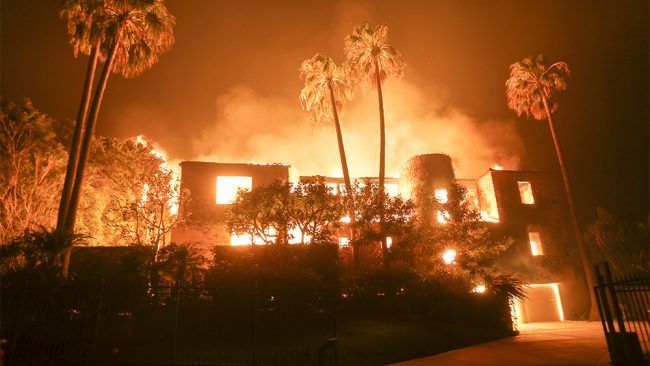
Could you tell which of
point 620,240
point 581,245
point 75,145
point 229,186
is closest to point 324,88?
point 229,186

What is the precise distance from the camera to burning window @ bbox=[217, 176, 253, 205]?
25234 millimetres

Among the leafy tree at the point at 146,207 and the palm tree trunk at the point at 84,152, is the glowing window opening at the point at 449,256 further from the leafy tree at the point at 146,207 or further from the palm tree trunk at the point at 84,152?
the palm tree trunk at the point at 84,152

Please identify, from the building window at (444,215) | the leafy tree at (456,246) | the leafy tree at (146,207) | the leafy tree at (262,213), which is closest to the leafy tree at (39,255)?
the leafy tree at (262,213)

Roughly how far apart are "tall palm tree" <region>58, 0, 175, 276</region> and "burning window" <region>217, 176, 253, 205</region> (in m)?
8.94

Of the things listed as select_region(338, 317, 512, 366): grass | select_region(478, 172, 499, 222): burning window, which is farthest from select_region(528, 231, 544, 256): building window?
select_region(338, 317, 512, 366): grass

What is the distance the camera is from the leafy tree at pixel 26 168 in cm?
2014

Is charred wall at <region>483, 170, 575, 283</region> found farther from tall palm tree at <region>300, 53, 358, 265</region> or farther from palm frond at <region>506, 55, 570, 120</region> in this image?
tall palm tree at <region>300, 53, 358, 265</region>

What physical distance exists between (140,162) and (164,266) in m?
14.5

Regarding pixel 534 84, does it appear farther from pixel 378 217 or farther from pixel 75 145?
pixel 75 145

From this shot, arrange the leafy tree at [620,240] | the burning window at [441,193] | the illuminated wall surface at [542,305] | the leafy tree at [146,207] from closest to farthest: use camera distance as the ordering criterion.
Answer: the leafy tree at [146,207]
the burning window at [441,193]
the illuminated wall surface at [542,305]
the leafy tree at [620,240]

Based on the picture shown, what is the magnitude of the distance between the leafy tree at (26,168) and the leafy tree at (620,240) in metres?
41.5

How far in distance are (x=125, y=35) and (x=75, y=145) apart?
5.45m

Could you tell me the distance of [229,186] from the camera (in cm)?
2555

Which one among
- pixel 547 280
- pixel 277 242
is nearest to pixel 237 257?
pixel 277 242
